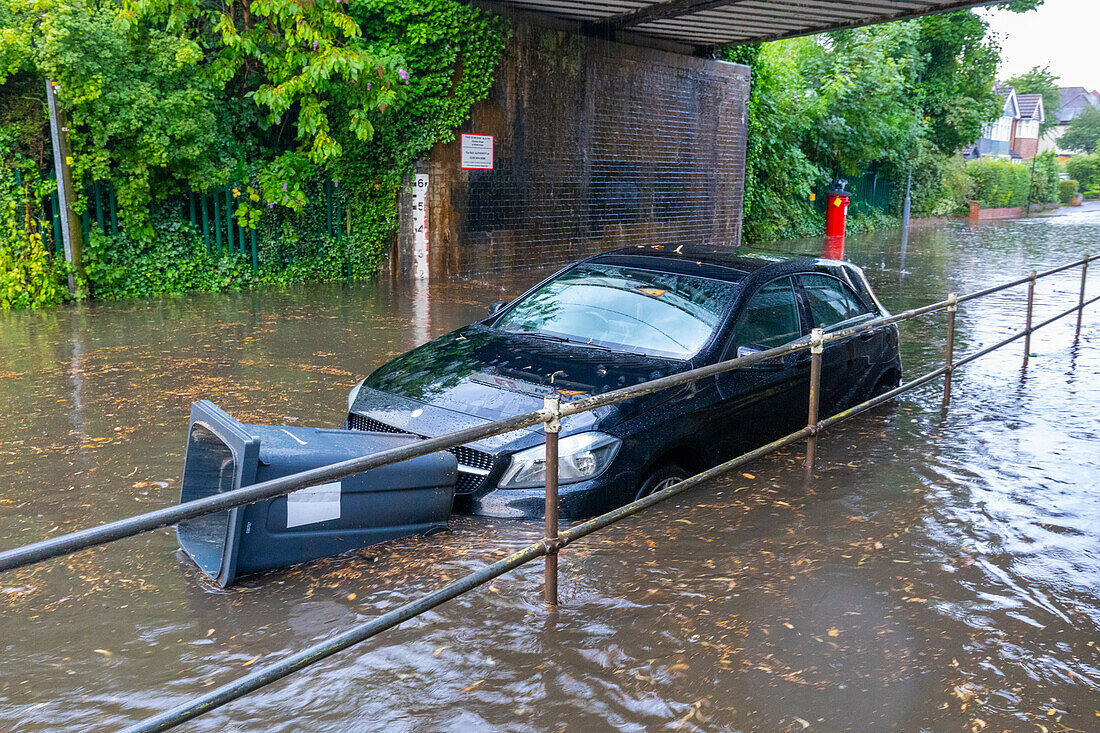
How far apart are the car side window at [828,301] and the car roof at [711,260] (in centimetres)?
12

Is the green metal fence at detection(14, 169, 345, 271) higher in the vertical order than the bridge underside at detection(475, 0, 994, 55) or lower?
lower

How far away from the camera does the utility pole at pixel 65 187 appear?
11.2m

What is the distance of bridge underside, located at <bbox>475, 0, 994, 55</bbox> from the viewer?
1506cm

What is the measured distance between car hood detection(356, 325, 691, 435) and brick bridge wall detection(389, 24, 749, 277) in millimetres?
8245

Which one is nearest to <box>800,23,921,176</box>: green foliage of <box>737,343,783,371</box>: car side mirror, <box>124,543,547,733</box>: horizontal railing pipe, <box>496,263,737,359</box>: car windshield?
<box>496,263,737,359</box>: car windshield

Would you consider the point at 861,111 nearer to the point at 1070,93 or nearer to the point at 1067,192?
the point at 1067,192

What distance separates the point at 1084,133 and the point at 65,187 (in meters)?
109

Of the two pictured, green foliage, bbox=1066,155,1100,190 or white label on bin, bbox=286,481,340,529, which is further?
green foliage, bbox=1066,155,1100,190

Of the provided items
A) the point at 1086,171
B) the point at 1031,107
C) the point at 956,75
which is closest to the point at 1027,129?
the point at 1031,107

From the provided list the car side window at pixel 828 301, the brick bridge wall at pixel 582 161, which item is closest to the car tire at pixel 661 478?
the car side window at pixel 828 301

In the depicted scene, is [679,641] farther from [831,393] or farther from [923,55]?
[923,55]

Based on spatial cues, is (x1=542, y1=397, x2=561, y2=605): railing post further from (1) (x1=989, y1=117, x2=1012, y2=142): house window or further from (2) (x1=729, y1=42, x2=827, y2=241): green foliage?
(1) (x1=989, y1=117, x2=1012, y2=142): house window

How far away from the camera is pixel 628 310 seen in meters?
6.04

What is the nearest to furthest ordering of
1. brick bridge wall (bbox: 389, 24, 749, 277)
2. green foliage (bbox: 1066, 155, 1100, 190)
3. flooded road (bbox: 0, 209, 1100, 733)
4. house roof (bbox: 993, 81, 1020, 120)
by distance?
flooded road (bbox: 0, 209, 1100, 733)
brick bridge wall (bbox: 389, 24, 749, 277)
green foliage (bbox: 1066, 155, 1100, 190)
house roof (bbox: 993, 81, 1020, 120)
